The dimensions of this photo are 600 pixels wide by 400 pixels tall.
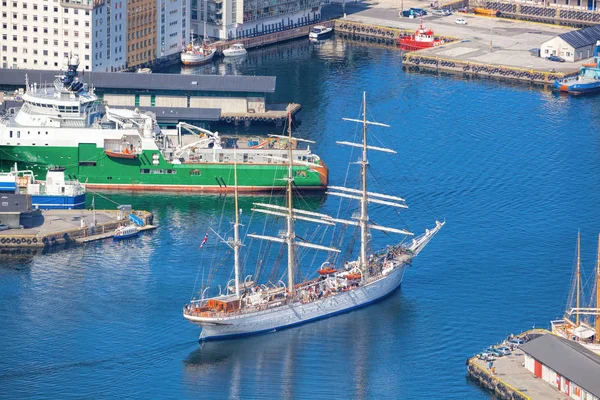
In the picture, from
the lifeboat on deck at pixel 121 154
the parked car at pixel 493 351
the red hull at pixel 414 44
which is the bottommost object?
the parked car at pixel 493 351

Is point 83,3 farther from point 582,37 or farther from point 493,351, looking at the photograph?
point 493,351

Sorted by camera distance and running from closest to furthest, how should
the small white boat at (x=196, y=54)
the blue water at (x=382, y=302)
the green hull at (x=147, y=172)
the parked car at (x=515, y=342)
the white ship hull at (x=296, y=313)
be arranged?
the blue water at (x=382, y=302) < the parked car at (x=515, y=342) < the white ship hull at (x=296, y=313) < the green hull at (x=147, y=172) < the small white boat at (x=196, y=54)

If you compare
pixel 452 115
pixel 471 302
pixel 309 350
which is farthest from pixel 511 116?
pixel 309 350

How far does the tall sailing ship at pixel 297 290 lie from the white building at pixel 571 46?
72.3 metres

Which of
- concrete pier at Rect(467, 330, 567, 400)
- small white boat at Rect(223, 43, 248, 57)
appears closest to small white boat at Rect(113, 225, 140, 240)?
concrete pier at Rect(467, 330, 567, 400)

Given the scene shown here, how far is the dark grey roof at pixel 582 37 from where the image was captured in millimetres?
190875

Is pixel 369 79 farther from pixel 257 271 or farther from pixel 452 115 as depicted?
pixel 257 271

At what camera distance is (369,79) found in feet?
601

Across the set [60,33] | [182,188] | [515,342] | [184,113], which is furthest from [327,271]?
[60,33]

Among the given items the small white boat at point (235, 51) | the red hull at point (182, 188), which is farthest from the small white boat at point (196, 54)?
the red hull at point (182, 188)

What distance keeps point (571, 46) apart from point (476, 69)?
11.9m

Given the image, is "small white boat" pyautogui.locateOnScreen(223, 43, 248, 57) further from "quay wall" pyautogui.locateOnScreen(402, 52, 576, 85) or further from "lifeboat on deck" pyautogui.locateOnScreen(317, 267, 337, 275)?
"lifeboat on deck" pyautogui.locateOnScreen(317, 267, 337, 275)

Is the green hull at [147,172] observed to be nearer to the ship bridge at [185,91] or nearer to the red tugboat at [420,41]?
the ship bridge at [185,91]

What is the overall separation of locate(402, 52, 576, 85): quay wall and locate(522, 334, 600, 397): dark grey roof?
81.1 m
